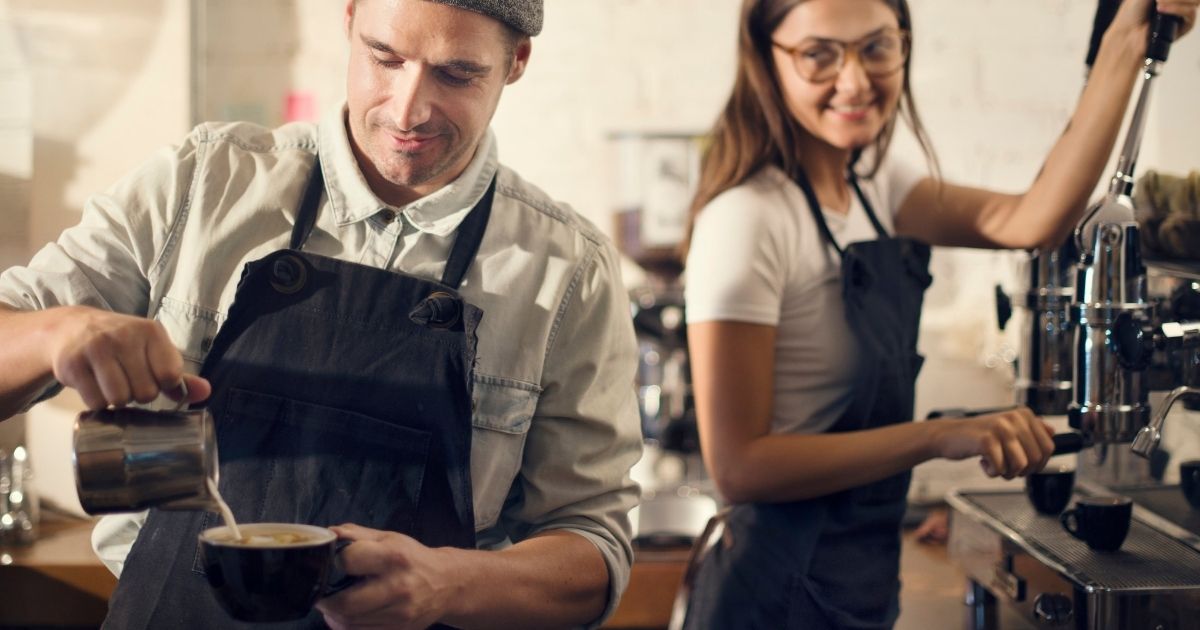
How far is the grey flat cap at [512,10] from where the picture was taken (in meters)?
1.28

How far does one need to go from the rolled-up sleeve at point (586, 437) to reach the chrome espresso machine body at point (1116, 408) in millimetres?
502

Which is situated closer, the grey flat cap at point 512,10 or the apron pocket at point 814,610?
the grey flat cap at point 512,10

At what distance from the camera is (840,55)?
5.43 ft

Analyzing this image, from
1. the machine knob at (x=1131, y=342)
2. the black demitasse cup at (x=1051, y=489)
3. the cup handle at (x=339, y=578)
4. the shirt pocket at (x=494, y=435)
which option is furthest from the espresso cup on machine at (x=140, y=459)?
the black demitasse cup at (x=1051, y=489)

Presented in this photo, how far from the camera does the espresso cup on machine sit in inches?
40.7

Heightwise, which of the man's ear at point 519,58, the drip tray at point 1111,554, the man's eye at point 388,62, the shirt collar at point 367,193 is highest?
the man's ear at point 519,58

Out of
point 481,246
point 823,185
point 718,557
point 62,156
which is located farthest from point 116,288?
point 62,156

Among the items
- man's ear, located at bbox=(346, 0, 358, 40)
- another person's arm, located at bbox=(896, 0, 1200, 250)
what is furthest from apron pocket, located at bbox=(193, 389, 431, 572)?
another person's arm, located at bbox=(896, 0, 1200, 250)

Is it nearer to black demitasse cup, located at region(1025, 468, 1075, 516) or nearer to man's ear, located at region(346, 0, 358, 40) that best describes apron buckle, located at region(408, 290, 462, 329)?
man's ear, located at region(346, 0, 358, 40)

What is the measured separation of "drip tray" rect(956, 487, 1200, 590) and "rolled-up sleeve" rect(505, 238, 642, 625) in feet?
1.69

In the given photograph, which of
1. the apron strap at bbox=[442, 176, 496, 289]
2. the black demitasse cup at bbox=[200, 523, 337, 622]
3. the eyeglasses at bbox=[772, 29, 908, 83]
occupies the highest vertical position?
the eyeglasses at bbox=[772, 29, 908, 83]

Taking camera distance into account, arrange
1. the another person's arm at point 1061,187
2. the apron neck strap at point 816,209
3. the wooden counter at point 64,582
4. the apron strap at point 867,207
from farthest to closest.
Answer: the wooden counter at point 64,582, the apron strap at point 867,207, the apron neck strap at point 816,209, the another person's arm at point 1061,187

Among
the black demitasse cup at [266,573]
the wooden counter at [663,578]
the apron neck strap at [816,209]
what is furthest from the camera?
the wooden counter at [663,578]

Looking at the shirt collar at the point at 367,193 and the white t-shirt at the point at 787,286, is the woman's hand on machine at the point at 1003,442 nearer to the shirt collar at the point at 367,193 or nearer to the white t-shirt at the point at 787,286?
the white t-shirt at the point at 787,286
